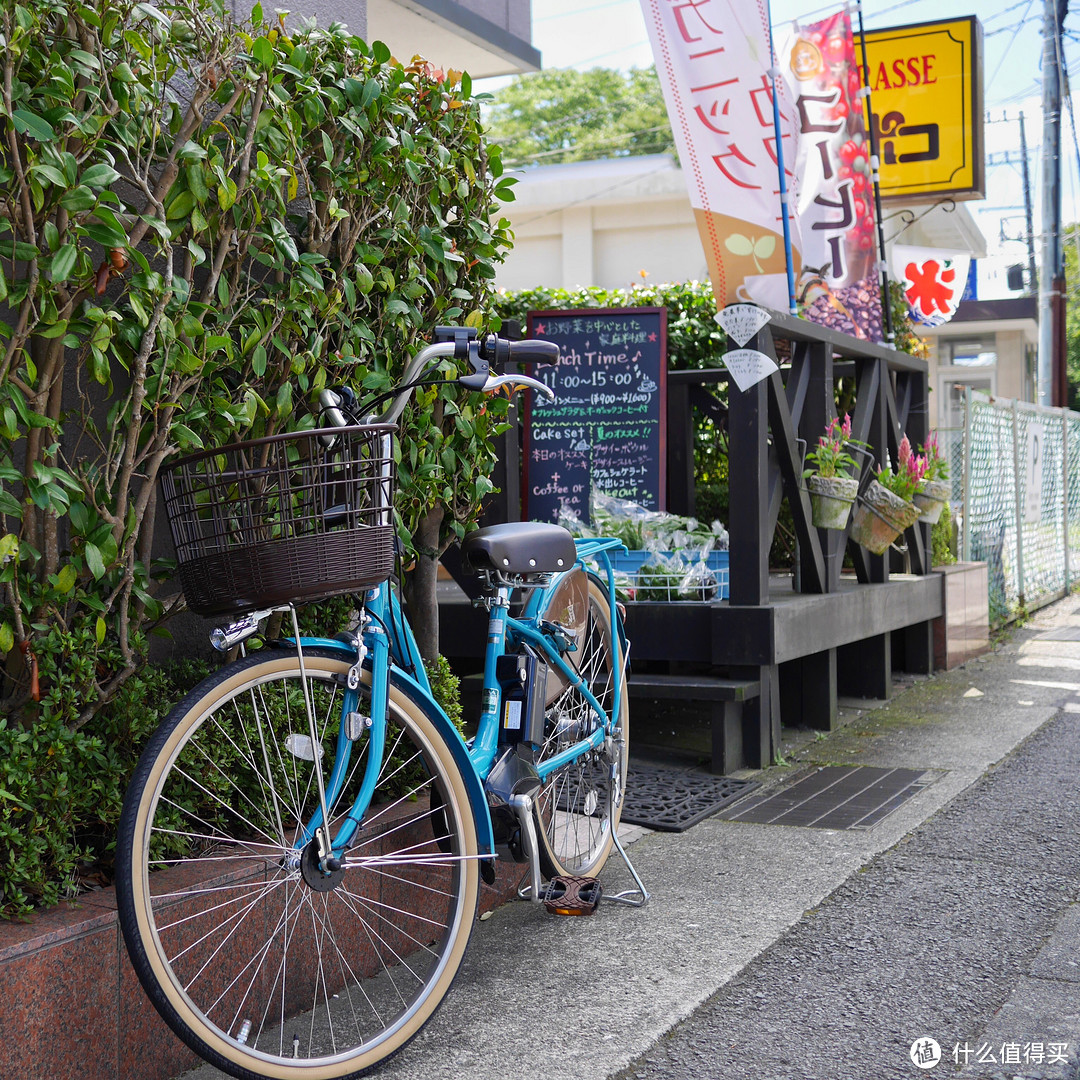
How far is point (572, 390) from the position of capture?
19.8 feet

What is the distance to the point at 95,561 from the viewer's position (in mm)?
2467

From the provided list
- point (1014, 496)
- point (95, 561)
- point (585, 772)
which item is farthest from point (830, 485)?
point (1014, 496)

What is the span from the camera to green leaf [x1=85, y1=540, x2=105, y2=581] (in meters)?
2.45

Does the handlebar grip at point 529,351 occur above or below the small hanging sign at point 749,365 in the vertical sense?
below

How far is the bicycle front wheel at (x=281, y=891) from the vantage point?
7.11ft

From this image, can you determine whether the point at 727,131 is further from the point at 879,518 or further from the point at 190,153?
the point at 190,153

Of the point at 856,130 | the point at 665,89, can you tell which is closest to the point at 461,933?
the point at 665,89

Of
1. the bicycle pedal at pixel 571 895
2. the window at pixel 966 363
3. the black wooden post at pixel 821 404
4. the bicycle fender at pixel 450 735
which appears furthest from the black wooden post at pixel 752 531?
the window at pixel 966 363

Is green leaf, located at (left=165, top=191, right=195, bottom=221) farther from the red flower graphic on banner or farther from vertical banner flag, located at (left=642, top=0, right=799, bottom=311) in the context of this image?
the red flower graphic on banner

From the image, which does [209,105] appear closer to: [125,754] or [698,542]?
[125,754]

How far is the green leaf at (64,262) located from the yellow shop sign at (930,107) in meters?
8.93

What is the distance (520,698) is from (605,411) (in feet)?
10.4

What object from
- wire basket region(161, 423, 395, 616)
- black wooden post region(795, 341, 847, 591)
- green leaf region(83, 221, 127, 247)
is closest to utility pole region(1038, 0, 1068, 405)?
black wooden post region(795, 341, 847, 591)

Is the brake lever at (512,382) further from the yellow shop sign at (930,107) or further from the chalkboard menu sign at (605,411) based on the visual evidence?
the yellow shop sign at (930,107)
